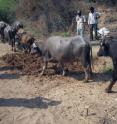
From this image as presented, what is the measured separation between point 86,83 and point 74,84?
42 cm

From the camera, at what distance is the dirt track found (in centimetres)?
1095

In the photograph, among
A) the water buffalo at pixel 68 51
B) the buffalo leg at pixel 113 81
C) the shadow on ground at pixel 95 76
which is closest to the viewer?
the buffalo leg at pixel 113 81

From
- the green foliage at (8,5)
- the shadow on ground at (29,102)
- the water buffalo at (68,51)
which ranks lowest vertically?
the shadow on ground at (29,102)

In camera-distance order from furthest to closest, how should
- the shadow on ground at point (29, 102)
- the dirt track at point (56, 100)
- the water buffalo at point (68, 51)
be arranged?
the water buffalo at point (68, 51)
the shadow on ground at point (29, 102)
the dirt track at point (56, 100)

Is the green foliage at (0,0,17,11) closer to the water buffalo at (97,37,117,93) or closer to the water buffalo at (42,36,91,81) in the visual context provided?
the water buffalo at (42,36,91,81)

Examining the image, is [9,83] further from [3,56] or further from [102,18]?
[102,18]

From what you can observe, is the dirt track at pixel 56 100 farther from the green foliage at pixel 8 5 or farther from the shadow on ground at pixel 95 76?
the green foliage at pixel 8 5

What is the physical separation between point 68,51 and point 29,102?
2.93 m

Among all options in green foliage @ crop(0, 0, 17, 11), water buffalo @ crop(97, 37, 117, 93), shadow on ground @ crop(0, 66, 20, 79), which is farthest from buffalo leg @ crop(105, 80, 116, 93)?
green foliage @ crop(0, 0, 17, 11)

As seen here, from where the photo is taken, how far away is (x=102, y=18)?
917 inches

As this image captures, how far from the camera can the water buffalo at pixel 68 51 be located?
539 inches

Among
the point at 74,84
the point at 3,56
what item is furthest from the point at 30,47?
the point at 74,84

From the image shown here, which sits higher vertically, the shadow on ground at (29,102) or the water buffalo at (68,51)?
the water buffalo at (68,51)

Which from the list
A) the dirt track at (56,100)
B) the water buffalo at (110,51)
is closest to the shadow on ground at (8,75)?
the dirt track at (56,100)
